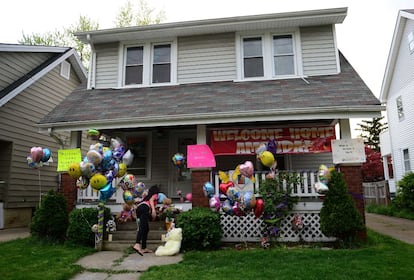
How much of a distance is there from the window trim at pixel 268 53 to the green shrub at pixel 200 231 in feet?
16.0

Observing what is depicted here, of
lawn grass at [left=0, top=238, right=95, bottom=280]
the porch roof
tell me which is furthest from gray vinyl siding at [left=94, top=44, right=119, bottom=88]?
lawn grass at [left=0, top=238, right=95, bottom=280]

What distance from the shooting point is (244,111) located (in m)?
8.05

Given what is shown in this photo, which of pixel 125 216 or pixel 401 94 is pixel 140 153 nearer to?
pixel 125 216

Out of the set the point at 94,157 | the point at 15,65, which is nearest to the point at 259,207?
the point at 94,157

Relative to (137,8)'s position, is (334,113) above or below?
below

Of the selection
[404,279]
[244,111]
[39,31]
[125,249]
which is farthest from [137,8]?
[404,279]

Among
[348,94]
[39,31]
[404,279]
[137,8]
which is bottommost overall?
[404,279]

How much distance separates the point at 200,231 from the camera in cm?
710

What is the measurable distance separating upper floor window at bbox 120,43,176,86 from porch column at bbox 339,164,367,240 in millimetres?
5998

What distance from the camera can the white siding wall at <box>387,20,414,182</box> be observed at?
15422mm

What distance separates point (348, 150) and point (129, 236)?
5612 mm

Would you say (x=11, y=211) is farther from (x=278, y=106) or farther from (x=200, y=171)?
(x=278, y=106)

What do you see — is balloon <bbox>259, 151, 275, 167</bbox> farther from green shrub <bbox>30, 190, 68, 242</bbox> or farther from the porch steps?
green shrub <bbox>30, 190, 68, 242</bbox>

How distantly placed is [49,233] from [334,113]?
7402 mm
